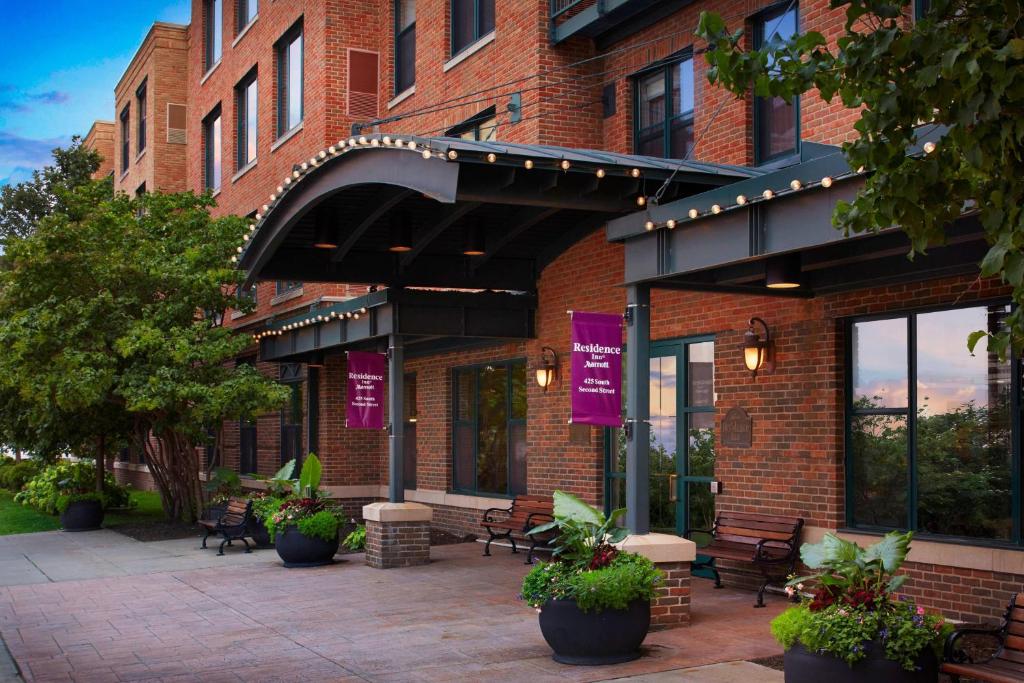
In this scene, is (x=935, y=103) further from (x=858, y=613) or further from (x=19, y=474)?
(x=19, y=474)

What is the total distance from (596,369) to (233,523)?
937cm

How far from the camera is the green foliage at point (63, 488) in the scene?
26141 mm

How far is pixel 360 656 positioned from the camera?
9.81 meters

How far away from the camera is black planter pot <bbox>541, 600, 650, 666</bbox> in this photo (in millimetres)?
9273

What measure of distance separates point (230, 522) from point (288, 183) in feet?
22.7

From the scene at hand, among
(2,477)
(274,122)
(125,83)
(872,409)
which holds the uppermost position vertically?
(125,83)

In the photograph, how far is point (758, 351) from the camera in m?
12.6

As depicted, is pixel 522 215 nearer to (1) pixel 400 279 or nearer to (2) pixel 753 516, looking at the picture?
(1) pixel 400 279

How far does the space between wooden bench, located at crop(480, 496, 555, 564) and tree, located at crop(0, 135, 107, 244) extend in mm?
23403

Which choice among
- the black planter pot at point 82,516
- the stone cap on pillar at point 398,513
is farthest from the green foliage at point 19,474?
the stone cap on pillar at point 398,513

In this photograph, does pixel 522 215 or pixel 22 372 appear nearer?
pixel 522 215

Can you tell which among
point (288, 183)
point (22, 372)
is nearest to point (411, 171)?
point (288, 183)

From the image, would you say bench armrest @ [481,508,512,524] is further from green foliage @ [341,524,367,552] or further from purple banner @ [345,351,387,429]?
purple banner @ [345,351,387,429]

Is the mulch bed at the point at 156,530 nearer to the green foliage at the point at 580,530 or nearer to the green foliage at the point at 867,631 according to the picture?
the green foliage at the point at 580,530
